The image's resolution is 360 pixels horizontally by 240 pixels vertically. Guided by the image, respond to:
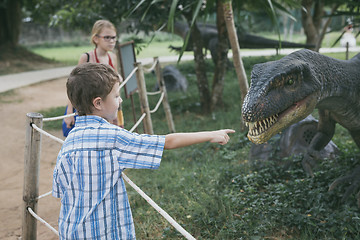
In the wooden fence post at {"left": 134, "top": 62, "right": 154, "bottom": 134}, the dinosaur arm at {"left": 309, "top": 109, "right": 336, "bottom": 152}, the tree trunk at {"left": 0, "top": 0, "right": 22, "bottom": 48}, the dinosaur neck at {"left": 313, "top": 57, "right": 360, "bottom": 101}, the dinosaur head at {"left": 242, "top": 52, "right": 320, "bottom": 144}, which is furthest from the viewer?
the tree trunk at {"left": 0, "top": 0, "right": 22, "bottom": 48}

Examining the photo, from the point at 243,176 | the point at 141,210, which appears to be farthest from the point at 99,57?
the point at 243,176

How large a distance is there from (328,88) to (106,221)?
1.47 metres

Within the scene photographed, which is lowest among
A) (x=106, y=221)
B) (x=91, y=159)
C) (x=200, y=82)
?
(x=200, y=82)

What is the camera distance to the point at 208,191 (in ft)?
11.3

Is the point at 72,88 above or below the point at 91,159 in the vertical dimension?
above

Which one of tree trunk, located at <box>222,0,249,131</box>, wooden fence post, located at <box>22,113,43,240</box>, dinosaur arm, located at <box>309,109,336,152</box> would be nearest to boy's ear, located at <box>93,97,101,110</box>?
wooden fence post, located at <box>22,113,43,240</box>

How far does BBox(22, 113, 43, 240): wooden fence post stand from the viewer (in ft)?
8.25

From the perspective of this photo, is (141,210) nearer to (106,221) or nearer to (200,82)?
(106,221)

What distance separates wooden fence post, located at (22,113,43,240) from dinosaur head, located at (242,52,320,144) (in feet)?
4.41

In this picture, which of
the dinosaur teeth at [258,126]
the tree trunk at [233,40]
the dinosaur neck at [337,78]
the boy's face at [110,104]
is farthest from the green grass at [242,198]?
the boy's face at [110,104]

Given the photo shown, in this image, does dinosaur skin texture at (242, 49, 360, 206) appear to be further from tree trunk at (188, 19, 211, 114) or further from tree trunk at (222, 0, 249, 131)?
tree trunk at (188, 19, 211, 114)

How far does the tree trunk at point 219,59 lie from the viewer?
6164 millimetres

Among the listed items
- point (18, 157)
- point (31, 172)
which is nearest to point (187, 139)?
point (31, 172)

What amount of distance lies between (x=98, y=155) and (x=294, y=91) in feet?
3.56
